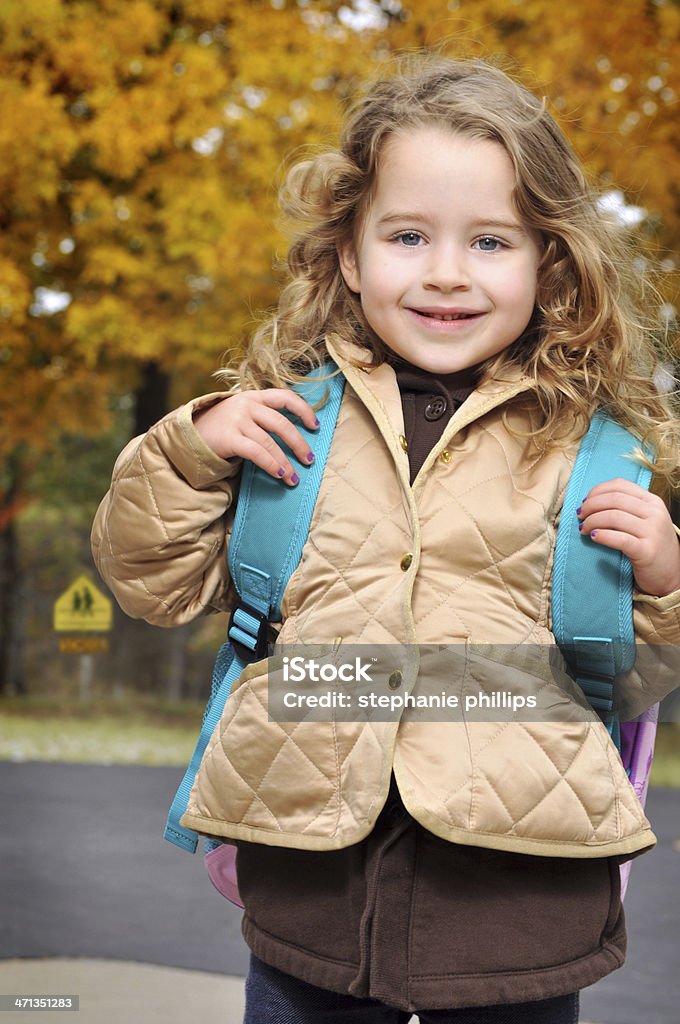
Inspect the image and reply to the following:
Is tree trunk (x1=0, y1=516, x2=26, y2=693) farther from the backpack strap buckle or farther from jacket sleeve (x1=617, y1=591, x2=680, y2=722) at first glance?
jacket sleeve (x1=617, y1=591, x2=680, y2=722)

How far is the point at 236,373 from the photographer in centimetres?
156

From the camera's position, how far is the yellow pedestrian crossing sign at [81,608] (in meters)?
5.36

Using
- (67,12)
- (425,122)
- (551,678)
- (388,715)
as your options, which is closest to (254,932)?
(388,715)

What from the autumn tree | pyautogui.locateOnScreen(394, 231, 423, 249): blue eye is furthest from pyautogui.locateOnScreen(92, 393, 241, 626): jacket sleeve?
the autumn tree

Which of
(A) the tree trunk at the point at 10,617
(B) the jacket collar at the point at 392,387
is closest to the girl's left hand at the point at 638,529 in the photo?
(B) the jacket collar at the point at 392,387

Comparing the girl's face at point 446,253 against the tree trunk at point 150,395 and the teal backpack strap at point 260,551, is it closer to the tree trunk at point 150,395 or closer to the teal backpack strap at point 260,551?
the teal backpack strap at point 260,551

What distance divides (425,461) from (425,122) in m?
0.41

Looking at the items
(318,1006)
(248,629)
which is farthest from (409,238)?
(318,1006)

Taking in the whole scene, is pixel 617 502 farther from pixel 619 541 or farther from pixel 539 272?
pixel 539 272

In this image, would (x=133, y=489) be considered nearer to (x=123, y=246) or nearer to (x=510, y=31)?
(x=123, y=246)

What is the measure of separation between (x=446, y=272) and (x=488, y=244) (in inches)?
3.3

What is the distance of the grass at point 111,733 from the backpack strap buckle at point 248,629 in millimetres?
4326

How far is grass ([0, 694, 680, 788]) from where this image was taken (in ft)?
Result: 18.6

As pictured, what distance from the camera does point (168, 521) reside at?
1.38 m
